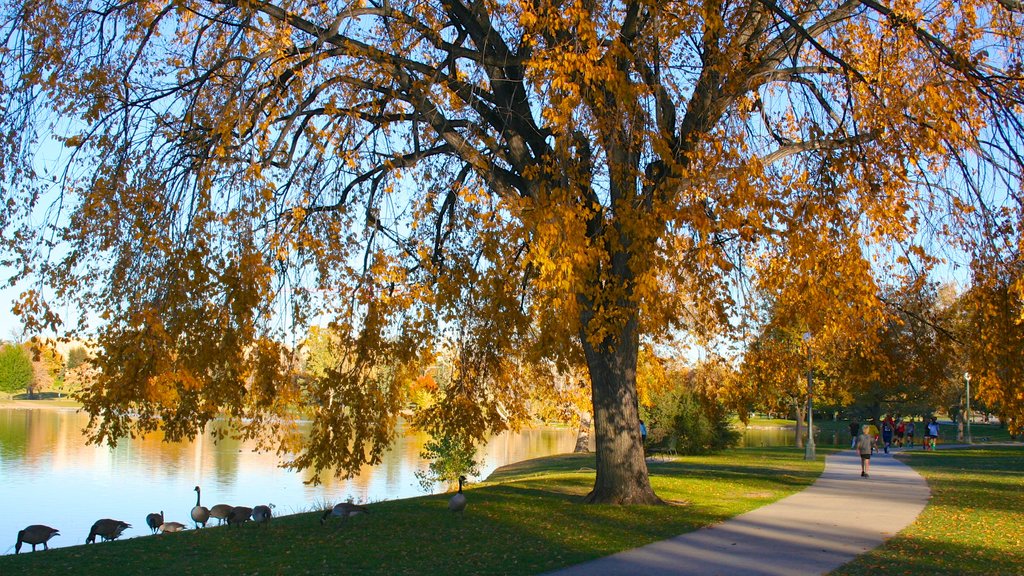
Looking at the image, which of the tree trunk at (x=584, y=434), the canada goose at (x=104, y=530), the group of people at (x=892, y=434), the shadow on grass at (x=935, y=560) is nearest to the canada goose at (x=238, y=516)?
→ the canada goose at (x=104, y=530)

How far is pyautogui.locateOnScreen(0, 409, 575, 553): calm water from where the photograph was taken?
21.9 metres

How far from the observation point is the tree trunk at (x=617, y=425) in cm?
1366

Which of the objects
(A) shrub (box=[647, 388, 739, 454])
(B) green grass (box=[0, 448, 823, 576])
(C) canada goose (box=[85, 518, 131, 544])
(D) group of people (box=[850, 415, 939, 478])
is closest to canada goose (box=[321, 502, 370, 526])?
(B) green grass (box=[0, 448, 823, 576])

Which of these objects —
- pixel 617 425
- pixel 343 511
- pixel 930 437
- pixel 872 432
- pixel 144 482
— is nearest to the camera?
pixel 343 511

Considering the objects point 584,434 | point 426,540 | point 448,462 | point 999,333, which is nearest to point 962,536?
point 999,333

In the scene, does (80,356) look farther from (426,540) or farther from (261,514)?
(426,540)

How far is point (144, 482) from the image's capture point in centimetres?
2861

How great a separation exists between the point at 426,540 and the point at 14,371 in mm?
103303

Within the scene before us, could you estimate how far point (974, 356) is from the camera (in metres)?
11.3

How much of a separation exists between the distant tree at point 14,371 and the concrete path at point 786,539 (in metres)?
98.5

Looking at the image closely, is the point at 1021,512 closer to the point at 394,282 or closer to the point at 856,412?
the point at 394,282

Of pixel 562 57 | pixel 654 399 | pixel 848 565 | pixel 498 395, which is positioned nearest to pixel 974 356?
pixel 848 565

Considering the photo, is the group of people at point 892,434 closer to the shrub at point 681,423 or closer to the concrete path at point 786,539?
the shrub at point 681,423

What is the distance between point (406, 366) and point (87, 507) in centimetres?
1353
